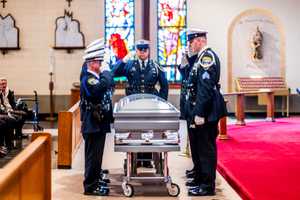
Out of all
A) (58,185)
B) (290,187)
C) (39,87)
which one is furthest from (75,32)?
(290,187)

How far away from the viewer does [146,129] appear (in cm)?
509

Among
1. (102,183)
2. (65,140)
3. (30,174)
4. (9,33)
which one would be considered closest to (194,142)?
(102,183)

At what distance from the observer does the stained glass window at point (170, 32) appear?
13141 mm

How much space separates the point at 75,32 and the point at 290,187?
8.59m

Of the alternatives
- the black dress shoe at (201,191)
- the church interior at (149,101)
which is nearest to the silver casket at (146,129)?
the church interior at (149,101)

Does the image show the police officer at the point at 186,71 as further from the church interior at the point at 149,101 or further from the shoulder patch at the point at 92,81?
the shoulder patch at the point at 92,81

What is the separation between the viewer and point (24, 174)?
300 centimetres

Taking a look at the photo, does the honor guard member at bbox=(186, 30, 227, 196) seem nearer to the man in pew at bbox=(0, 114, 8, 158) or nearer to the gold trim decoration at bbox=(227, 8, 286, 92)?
the man in pew at bbox=(0, 114, 8, 158)

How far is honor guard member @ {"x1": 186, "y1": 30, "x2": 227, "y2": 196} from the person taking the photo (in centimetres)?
514

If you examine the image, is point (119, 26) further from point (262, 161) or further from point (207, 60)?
point (207, 60)

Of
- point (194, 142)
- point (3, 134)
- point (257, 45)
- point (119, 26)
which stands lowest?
point (3, 134)

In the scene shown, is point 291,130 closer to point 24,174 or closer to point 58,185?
point 58,185

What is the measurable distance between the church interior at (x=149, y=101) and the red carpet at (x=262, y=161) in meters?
0.02

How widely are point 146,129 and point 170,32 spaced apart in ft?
27.3
